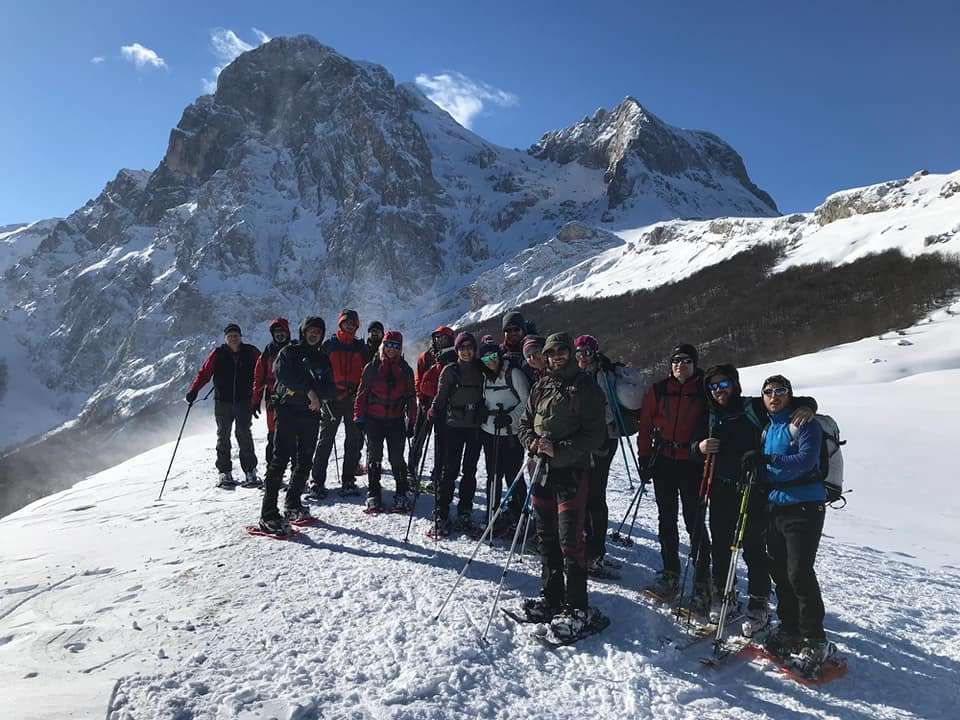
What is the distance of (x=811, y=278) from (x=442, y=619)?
8510cm

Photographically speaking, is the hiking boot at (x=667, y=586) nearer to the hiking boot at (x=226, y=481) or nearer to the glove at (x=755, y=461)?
the glove at (x=755, y=461)

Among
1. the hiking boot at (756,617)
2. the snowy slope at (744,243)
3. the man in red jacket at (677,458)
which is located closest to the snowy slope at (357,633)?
the hiking boot at (756,617)

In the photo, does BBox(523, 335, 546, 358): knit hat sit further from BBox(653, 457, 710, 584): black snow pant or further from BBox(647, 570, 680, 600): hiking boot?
BBox(647, 570, 680, 600): hiking boot

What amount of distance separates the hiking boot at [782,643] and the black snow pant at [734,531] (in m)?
0.31

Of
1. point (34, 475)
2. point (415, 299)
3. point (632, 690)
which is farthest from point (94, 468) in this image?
point (415, 299)

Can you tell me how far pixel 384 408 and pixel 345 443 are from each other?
4.87ft

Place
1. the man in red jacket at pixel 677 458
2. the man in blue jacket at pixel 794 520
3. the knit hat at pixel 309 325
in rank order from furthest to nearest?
1. the knit hat at pixel 309 325
2. the man in red jacket at pixel 677 458
3. the man in blue jacket at pixel 794 520

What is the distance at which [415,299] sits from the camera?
157500 millimetres

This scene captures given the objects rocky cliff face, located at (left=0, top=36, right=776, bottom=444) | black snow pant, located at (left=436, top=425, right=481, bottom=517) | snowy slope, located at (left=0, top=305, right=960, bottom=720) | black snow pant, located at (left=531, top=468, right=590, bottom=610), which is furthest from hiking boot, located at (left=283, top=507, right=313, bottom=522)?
rocky cliff face, located at (left=0, top=36, right=776, bottom=444)

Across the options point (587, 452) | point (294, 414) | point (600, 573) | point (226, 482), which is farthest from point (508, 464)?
point (226, 482)

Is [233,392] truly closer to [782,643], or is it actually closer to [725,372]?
[725,372]

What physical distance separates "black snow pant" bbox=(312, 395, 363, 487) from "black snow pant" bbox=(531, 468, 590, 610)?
4462mm

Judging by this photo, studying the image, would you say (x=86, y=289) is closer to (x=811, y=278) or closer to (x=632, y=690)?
(x=811, y=278)

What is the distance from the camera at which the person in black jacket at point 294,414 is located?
6785 mm
